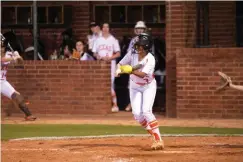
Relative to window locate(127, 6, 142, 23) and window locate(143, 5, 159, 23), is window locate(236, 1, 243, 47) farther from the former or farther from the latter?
window locate(127, 6, 142, 23)

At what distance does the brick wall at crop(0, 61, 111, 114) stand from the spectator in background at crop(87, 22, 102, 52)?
2.99 ft

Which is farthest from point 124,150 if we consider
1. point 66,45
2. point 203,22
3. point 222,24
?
point 66,45

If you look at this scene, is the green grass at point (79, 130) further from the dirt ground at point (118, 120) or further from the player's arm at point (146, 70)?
the player's arm at point (146, 70)

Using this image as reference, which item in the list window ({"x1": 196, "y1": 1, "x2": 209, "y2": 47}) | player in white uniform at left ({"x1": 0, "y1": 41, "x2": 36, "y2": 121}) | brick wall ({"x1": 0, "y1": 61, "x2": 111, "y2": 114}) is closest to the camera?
player in white uniform at left ({"x1": 0, "y1": 41, "x2": 36, "y2": 121})

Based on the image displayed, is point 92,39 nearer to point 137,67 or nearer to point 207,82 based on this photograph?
point 207,82

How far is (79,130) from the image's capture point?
43.0ft

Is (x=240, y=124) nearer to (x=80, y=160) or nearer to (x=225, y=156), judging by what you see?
(x=225, y=156)

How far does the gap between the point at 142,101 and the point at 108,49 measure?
5.66m

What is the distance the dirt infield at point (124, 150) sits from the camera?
935 centimetres

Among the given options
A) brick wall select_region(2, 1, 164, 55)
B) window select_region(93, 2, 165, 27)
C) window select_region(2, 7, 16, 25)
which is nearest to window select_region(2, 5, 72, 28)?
window select_region(2, 7, 16, 25)

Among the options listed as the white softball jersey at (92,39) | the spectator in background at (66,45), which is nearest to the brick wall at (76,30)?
the spectator in background at (66,45)

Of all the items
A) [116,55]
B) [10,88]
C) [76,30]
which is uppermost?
[76,30]

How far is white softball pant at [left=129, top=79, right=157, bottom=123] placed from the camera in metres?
10.4

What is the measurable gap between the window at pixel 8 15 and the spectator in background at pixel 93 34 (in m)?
2.54
